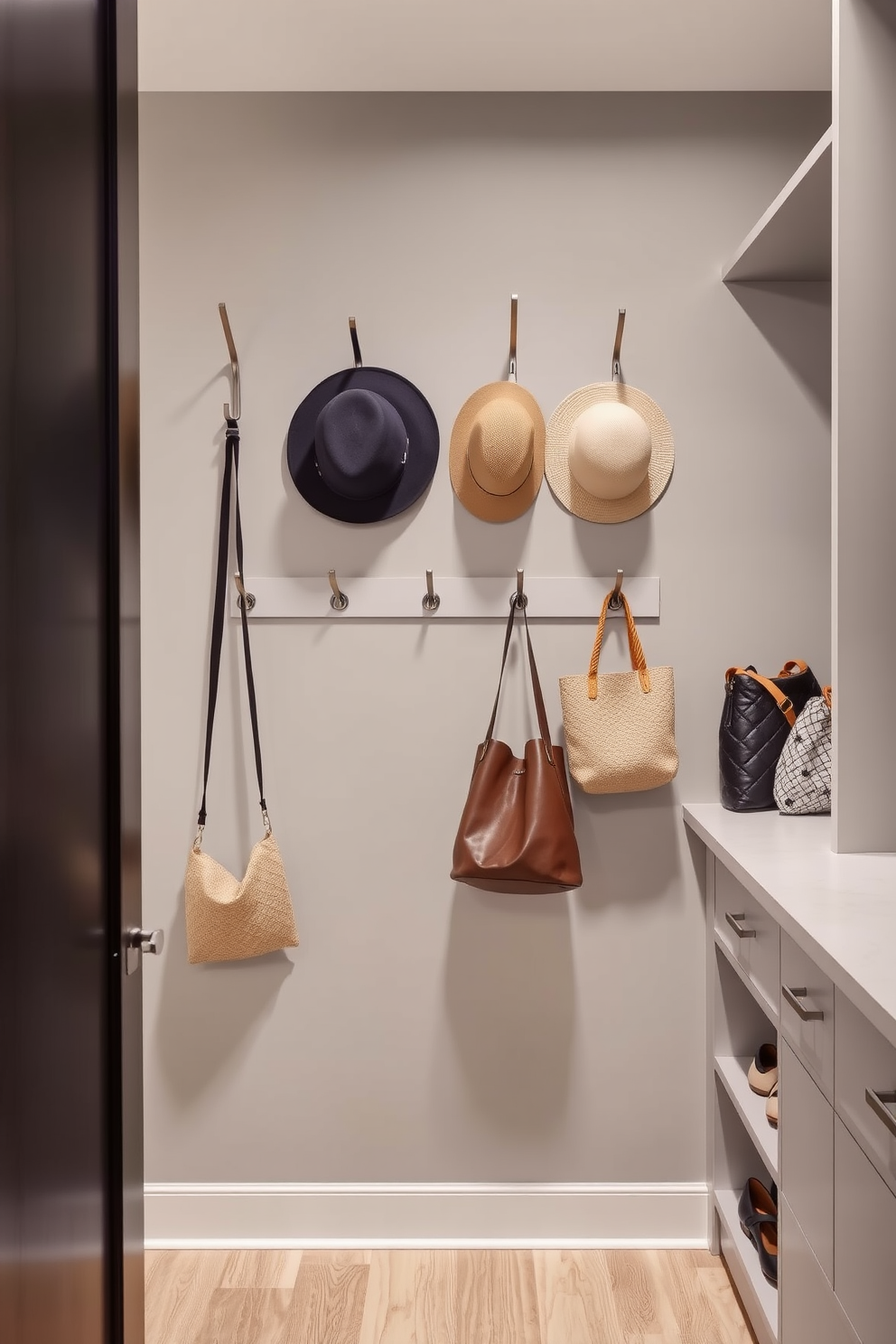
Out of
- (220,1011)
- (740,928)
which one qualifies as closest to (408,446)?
(740,928)

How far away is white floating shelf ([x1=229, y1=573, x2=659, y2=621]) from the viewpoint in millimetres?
2020

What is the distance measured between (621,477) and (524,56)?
860 mm

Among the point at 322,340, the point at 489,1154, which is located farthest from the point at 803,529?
the point at 489,1154

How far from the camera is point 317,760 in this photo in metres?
2.05

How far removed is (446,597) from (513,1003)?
0.90 meters

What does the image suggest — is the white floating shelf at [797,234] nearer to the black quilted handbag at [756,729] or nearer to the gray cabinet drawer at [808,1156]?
the black quilted handbag at [756,729]

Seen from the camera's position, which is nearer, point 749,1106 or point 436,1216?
point 749,1106

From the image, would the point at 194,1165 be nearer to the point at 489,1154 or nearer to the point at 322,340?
the point at 489,1154

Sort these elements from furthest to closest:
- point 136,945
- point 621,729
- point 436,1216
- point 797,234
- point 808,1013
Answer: point 436,1216 < point 621,729 < point 797,234 < point 808,1013 < point 136,945

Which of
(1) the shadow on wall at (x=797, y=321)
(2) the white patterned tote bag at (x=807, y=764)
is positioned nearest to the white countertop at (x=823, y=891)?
(2) the white patterned tote bag at (x=807, y=764)

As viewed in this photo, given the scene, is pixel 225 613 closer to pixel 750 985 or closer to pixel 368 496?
pixel 368 496

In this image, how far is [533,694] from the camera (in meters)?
2.01

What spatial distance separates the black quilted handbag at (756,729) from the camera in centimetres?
191

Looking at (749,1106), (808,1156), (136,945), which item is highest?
(136,945)
